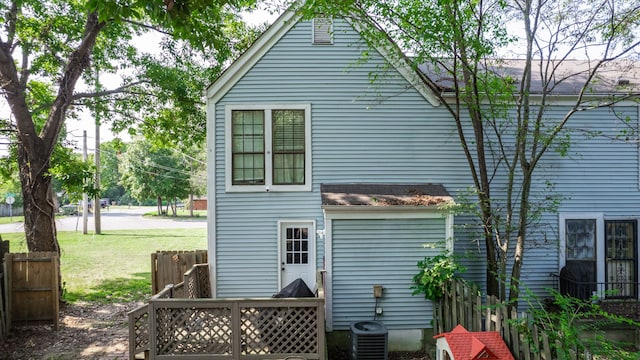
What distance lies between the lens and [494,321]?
19.7 ft

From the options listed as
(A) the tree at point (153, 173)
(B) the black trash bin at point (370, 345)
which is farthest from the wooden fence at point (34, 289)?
(A) the tree at point (153, 173)

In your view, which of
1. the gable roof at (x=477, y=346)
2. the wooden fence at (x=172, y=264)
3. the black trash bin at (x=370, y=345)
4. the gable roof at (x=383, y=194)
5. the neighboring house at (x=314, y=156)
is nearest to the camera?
the gable roof at (x=477, y=346)

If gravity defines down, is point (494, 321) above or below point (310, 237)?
below

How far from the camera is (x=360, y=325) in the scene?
7.59 meters

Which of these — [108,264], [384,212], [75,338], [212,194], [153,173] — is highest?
[153,173]

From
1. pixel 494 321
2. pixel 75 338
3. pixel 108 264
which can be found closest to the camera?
pixel 494 321

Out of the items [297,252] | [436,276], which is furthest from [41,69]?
[436,276]

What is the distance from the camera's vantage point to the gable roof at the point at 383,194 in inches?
319

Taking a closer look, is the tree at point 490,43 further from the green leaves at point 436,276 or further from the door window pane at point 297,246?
the door window pane at point 297,246

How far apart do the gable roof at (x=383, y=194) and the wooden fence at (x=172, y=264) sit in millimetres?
4379

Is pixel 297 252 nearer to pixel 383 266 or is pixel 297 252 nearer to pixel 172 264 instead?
pixel 383 266

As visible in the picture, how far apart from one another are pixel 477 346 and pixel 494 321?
3.17ft

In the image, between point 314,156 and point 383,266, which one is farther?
point 314,156

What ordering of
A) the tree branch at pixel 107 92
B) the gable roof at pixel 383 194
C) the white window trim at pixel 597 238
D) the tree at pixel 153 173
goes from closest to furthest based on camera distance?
the gable roof at pixel 383 194 < the white window trim at pixel 597 238 < the tree branch at pixel 107 92 < the tree at pixel 153 173
